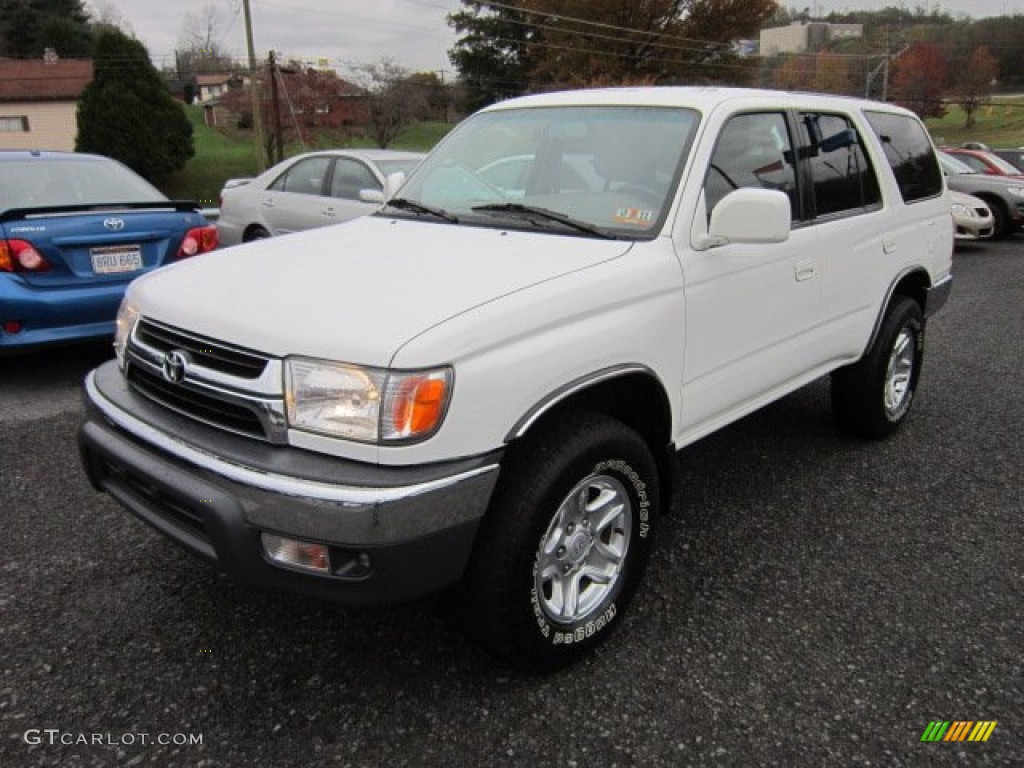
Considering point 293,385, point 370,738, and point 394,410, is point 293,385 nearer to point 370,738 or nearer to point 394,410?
point 394,410

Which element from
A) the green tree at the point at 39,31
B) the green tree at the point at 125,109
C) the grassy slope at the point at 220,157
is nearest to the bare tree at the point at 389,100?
the grassy slope at the point at 220,157

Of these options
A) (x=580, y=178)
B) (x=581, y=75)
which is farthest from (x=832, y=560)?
(x=581, y=75)

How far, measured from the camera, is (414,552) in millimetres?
2121

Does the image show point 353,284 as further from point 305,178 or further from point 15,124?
point 15,124

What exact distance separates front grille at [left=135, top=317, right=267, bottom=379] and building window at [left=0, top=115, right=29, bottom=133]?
159 feet

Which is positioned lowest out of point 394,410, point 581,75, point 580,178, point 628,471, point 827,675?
point 827,675

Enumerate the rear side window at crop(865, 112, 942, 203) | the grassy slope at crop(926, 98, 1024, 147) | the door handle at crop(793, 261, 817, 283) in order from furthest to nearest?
1. the grassy slope at crop(926, 98, 1024, 147)
2. the rear side window at crop(865, 112, 942, 203)
3. the door handle at crop(793, 261, 817, 283)

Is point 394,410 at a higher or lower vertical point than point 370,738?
higher

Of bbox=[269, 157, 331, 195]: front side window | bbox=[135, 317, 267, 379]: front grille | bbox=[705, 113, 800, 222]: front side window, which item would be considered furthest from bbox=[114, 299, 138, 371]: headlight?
bbox=[269, 157, 331, 195]: front side window

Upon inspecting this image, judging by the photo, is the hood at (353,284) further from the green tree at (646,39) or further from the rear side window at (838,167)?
the green tree at (646,39)

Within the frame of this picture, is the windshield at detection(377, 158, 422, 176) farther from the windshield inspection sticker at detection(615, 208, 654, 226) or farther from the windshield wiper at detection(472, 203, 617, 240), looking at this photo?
the windshield inspection sticker at detection(615, 208, 654, 226)

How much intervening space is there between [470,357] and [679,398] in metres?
1.04

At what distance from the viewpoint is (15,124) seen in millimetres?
42688

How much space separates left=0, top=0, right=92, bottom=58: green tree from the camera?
5603cm
